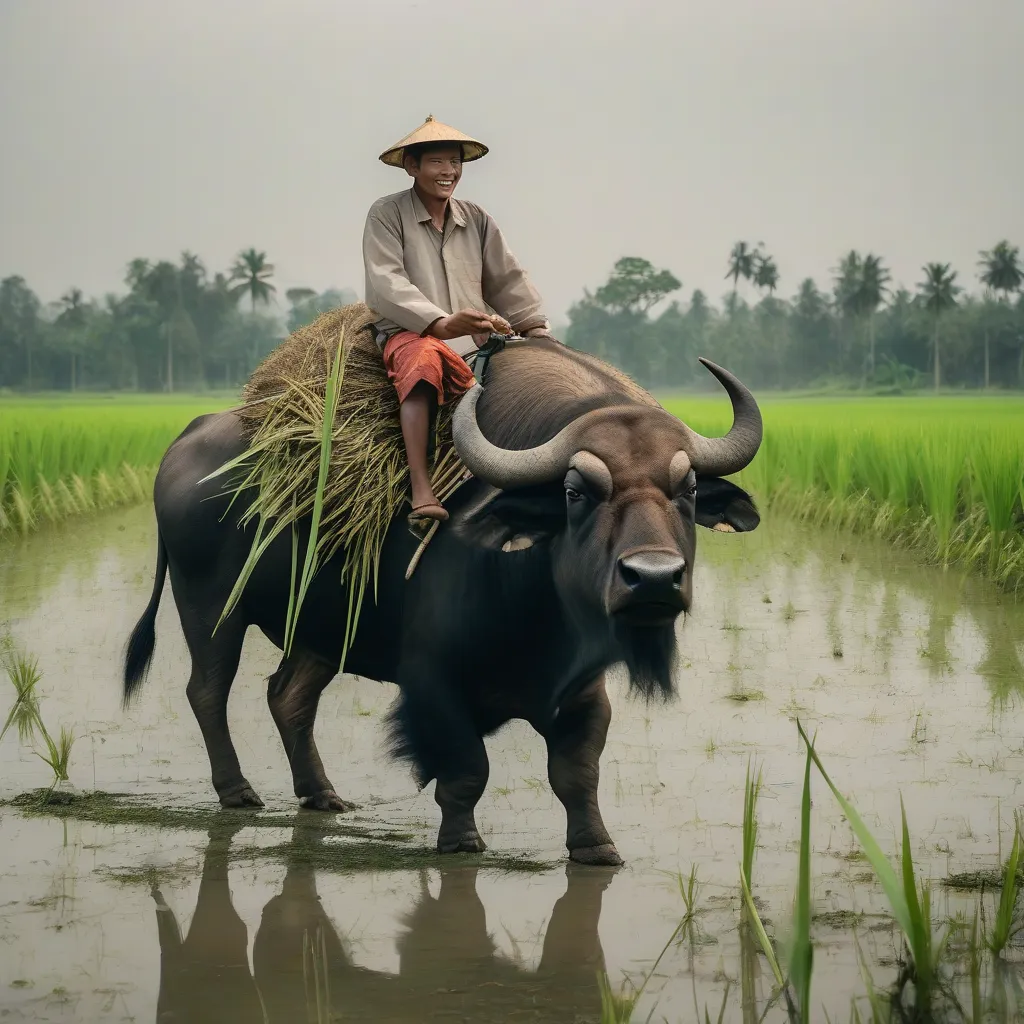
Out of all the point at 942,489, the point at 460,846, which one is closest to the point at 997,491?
the point at 942,489

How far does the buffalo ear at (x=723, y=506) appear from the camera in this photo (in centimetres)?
402

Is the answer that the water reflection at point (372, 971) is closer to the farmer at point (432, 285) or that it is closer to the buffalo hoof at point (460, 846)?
the buffalo hoof at point (460, 846)

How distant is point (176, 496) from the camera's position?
16.3 ft

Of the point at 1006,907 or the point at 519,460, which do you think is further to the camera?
the point at 519,460

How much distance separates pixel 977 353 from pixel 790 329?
10.1 m

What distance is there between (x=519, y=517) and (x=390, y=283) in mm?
Result: 894

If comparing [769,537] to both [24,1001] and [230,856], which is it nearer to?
[230,856]

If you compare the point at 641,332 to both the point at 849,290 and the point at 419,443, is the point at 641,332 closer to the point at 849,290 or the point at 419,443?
the point at 849,290

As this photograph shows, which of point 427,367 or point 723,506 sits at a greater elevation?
point 427,367

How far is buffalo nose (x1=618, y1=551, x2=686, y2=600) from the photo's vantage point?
135 inches

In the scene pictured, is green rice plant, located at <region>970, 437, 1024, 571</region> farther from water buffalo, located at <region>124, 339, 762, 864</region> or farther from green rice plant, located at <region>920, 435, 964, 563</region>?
water buffalo, located at <region>124, 339, 762, 864</region>

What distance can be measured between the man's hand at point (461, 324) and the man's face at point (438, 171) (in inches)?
15.4

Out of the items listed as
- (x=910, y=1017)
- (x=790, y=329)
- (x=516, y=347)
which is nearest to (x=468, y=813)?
(x=516, y=347)

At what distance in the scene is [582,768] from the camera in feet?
13.5
